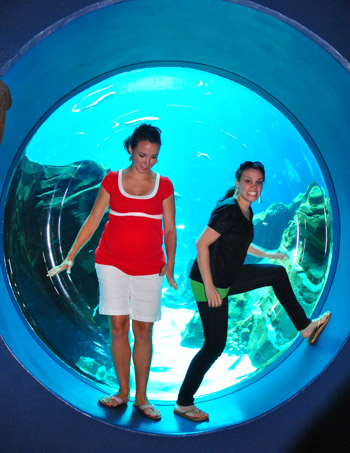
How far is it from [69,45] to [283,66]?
1029mm

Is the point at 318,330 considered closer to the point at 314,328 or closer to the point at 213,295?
the point at 314,328

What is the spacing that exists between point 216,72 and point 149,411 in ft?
6.26

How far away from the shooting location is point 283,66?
2646 mm

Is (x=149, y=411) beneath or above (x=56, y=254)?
beneath

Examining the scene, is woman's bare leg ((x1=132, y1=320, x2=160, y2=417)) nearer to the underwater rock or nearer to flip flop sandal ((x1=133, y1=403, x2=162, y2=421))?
flip flop sandal ((x1=133, y1=403, x2=162, y2=421))

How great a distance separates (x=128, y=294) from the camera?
2881 millimetres

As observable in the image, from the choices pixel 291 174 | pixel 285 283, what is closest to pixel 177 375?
pixel 285 283

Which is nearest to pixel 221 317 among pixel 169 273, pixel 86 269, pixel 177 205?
pixel 169 273

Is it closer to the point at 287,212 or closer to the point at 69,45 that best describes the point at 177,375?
the point at 287,212

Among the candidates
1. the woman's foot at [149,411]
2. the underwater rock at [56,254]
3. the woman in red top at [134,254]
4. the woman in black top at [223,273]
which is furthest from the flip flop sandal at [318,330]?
the underwater rock at [56,254]

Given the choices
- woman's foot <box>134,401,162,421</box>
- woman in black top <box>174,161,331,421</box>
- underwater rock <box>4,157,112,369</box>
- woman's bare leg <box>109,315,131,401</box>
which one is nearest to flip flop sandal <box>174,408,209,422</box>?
woman in black top <box>174,161,331,421</box>

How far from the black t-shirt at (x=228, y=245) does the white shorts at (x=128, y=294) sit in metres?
0.25

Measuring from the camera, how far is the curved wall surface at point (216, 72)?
2408mm

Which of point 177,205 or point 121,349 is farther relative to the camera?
point 177,205
